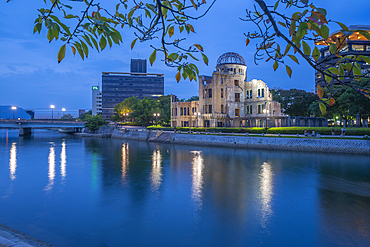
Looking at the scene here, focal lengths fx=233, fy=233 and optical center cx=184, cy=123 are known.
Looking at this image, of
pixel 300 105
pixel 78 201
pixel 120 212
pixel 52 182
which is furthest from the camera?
pixel 300 105

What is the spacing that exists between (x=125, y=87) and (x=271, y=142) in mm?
126518

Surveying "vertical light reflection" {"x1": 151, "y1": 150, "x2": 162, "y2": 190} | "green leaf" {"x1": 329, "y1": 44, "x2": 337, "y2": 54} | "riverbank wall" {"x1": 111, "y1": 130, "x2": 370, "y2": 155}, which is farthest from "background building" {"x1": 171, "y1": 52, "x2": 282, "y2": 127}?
"green leaf" {"x1": 329, "y1": 44, "x2": 337, "y2": 54}

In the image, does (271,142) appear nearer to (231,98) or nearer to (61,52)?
(231,98)

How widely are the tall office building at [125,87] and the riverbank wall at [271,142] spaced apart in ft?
319

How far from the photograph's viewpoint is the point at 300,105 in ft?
223

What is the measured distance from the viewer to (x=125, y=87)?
498 feet

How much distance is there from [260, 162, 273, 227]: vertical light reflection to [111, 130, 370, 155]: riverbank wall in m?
12.6

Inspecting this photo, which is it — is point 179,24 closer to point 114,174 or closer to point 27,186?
point 27,186

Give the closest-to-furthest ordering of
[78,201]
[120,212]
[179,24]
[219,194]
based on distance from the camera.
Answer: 1. [179,24]
2. [120,212]
3. [78,201]
4. [219,194]

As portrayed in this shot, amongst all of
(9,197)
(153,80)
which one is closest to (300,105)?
(9,197)

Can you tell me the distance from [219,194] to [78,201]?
1031cm

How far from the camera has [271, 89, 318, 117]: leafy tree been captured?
6688 centimetres

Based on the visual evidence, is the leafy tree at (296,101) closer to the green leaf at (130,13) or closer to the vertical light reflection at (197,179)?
the vertical light reflection at (197,179)

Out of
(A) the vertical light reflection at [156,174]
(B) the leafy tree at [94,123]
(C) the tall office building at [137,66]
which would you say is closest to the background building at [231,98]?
(A) the vertical light reflection at [156,174]
